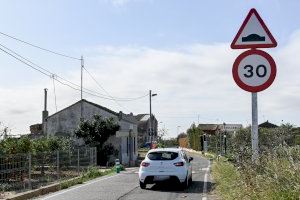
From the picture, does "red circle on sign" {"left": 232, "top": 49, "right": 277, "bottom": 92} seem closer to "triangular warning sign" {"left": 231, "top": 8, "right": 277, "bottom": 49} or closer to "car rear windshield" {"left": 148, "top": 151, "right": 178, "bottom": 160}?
"triangular warning sign" {"left": 231, "top": 8, "right": 277, "bottom": 49}

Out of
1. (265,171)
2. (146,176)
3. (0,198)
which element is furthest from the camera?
(146,176)

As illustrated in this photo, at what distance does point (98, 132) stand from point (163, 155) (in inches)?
1021

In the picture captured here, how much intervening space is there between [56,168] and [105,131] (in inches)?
861

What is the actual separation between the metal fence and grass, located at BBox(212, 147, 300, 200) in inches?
341

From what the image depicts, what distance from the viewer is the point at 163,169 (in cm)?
1811

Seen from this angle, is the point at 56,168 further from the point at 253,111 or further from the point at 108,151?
the point at 108,151

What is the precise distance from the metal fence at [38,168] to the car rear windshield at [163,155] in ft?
13.4

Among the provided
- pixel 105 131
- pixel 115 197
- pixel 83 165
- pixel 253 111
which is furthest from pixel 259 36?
pixel 105 131

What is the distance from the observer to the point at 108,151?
145 feet

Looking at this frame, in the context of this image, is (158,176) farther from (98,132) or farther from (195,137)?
(195,137)

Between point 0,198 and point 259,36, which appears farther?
point 0,198

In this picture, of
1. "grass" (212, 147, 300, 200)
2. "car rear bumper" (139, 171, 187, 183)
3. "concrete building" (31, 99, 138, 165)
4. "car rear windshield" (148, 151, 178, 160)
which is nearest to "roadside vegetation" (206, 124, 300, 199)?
"grass" (212, 147, 300, 200)

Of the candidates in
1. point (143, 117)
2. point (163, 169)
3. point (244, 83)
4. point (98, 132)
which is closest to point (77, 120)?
point (98, 132)

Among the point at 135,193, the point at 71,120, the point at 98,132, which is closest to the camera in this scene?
the point at 135,193
